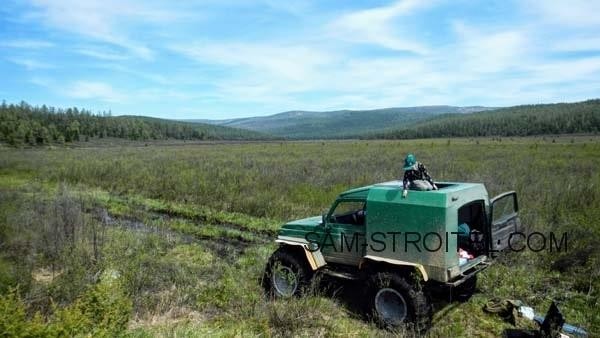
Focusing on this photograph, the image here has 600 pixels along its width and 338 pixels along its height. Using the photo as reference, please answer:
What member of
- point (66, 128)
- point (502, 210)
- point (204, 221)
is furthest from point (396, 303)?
point (66, 128)

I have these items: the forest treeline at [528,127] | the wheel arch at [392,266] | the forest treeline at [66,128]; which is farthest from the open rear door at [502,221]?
the forest treeline at [528,127]

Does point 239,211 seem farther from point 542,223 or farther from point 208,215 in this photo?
point 542,223

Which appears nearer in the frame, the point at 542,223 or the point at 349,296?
the point at 349,296

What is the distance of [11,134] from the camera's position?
71062 mm

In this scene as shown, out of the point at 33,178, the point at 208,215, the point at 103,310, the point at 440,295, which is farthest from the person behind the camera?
the point at 33,178

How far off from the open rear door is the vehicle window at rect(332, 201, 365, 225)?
1.85 m

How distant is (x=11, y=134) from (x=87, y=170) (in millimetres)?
60788

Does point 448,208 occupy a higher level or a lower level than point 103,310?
higher

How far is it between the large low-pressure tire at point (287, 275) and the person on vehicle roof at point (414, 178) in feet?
6.76

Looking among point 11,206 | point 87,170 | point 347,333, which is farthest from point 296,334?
point 87,170

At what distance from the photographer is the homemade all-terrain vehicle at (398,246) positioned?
505 centimetres

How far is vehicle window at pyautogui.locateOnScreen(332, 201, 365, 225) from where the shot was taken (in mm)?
6238

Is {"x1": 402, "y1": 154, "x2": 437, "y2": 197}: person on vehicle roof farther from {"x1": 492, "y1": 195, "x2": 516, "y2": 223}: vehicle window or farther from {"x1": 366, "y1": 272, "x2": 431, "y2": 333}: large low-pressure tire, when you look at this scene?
{"x1": 492, "y1": 195, "x2": 516, "y2": 223}: vehicle window

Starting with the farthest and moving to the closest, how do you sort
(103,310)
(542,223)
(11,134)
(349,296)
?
(11,134) → (542,223) → (349,296) → (103,310)
